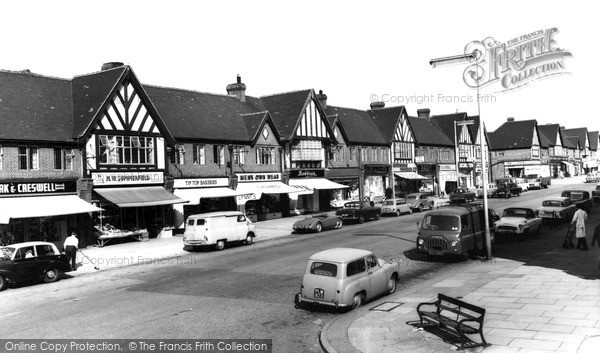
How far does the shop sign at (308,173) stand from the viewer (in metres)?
43.7

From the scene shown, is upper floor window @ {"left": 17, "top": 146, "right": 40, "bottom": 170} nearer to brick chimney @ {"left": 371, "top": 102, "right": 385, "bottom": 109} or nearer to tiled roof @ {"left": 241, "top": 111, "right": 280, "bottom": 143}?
tiled roof @ {"left": 241, "top": 111, "right": 280, "bottom": 143}

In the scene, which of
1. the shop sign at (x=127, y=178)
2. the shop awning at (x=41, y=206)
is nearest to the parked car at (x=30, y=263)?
the shop awning at (x=41, y=206)

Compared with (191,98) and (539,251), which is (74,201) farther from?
(539,251)

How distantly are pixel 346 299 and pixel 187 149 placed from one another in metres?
24.2

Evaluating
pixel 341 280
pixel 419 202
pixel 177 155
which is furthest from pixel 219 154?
pixel 341 280

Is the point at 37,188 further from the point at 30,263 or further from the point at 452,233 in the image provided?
the point at 452,233

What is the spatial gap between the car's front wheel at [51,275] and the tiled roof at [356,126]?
33.5 m

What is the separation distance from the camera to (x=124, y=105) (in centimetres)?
3122

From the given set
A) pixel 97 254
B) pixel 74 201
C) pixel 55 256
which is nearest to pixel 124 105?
pixel 74 201

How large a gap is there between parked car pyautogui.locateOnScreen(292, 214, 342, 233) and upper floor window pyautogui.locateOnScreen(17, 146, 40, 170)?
1521 cm

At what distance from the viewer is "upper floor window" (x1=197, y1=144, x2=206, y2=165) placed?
35719 mm

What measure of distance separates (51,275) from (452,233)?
1586cm

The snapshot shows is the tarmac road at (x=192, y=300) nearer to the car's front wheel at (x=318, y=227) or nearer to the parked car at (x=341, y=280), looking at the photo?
the parked car at (x=341, y=280)

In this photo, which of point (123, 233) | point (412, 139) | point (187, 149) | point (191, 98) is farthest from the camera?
point (412, 139)
